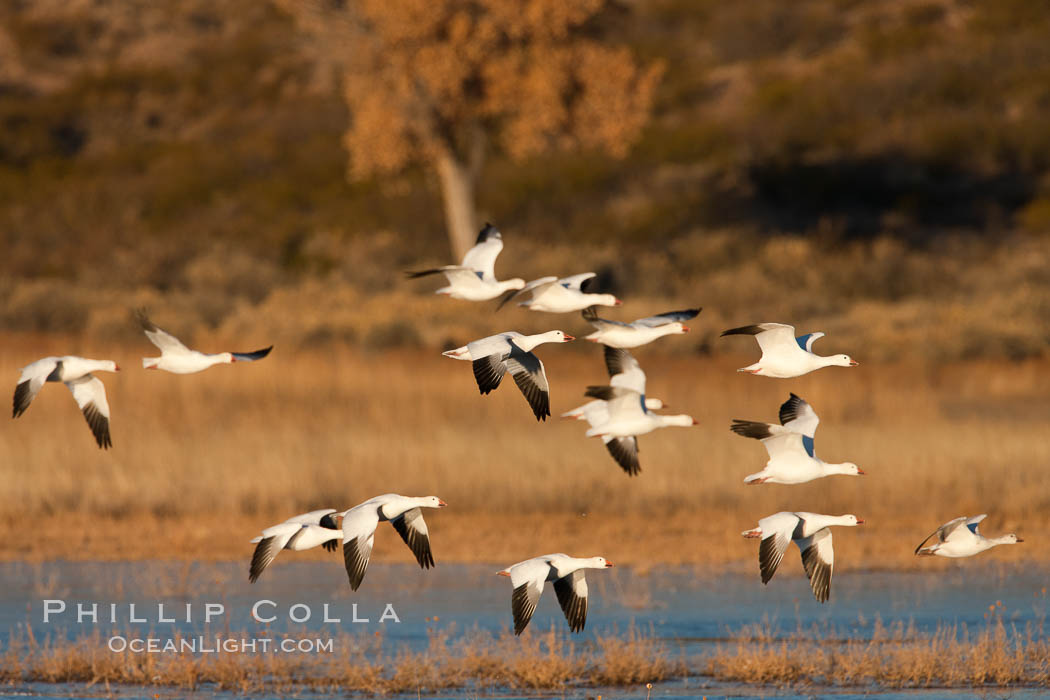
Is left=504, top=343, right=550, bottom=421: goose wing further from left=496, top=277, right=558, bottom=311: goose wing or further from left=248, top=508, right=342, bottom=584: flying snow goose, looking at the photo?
left=248, top=508, right=342, bottom=584: flying snow goose

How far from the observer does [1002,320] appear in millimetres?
27984

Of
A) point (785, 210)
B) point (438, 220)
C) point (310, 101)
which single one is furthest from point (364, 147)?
point (310, 101)

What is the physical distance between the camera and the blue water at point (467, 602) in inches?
470

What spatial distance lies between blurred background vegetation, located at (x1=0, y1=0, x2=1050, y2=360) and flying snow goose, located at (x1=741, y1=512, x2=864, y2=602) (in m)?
18.4

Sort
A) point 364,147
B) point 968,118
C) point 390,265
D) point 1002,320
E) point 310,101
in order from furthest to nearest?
point 310,101, point 968,118, point 390,265, point 364,147, point 1002,320

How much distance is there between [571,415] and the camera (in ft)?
29.6

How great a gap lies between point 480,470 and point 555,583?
30.3 ft

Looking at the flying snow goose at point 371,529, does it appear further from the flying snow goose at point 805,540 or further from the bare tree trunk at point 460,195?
the bare tree trunk at point 460,195

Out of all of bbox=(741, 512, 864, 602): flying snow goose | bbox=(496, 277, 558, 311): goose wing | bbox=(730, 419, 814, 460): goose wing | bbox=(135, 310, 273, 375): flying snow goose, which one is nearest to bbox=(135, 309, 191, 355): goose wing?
bbox=(135, 310, 273, 375): flying snow goose

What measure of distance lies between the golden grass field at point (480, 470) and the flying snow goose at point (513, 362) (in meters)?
6.94

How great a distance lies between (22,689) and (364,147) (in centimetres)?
2468

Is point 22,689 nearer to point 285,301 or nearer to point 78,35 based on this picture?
point 285,301

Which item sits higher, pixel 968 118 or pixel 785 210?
pixel 968 118

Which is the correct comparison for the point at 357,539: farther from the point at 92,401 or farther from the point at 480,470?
the point at 480,470
